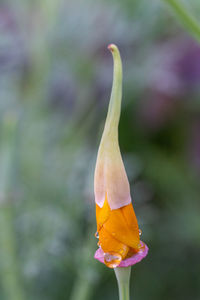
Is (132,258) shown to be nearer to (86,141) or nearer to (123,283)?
(123,283)

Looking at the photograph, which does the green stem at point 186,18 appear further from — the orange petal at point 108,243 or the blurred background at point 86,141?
the blurred background at point 86,141

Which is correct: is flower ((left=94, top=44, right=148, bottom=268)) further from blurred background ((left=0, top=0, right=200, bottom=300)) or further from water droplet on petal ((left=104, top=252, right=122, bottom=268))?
blurred background ((left=0, top=0, right=200, bottom=300))

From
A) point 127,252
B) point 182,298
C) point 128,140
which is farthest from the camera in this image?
Result: point 128,140

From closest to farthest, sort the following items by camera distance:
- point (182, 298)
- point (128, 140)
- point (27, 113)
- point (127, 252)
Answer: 1. point (127, 252)
2. point (182, 298)
3. point (27, 113)
4. point (128, 140)

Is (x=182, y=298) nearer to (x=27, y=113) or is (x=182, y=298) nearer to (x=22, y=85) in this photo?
(x=27, y=113)

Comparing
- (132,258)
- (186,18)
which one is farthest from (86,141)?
(132,258)

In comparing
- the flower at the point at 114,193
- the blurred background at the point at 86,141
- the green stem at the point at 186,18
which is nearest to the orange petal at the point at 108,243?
the flower at the point at 114,193

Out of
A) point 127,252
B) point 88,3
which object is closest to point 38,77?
point 88,3
